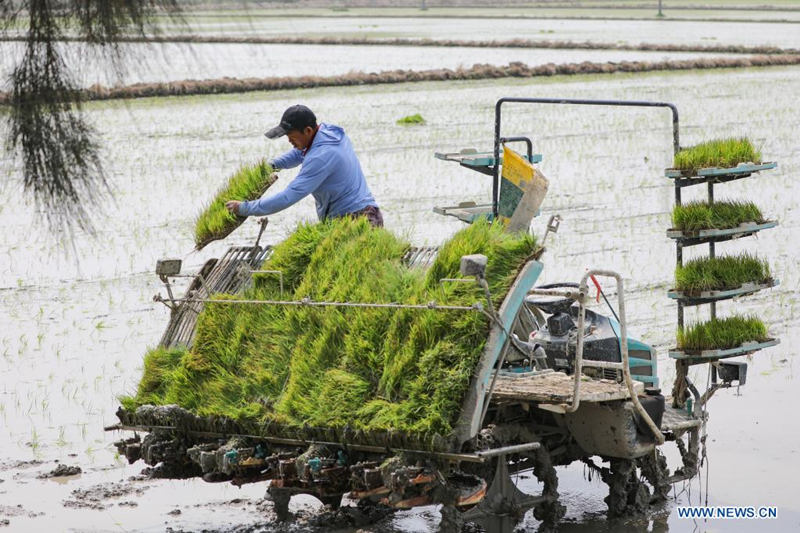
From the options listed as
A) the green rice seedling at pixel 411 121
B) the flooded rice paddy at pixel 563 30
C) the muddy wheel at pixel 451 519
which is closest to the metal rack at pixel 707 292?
the muddy wheel at pixel 451 519

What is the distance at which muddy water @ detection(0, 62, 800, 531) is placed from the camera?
793 cm

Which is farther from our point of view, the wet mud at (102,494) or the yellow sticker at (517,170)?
the yellow sticker at (517,170)

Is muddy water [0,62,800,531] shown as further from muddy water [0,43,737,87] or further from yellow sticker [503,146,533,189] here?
muddy water [0,43,737,87]

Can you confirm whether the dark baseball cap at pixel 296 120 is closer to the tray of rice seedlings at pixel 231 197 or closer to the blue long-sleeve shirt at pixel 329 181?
the blue long-sleeve shirt at pixel 329 181

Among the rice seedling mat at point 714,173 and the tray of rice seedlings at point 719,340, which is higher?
the rice seedling mat at point 714,173

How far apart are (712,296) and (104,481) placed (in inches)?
149

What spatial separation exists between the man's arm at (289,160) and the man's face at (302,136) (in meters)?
0.26

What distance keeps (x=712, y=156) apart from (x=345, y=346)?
109 inches

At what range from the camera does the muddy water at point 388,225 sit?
7.93m

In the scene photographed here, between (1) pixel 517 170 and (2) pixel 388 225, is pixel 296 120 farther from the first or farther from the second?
(2) pixel 388 225

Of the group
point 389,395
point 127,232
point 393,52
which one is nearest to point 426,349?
point 389,395

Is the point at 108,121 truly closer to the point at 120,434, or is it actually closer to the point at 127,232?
the point at 127,232

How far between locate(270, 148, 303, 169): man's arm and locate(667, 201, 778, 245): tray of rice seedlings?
2.28 meters

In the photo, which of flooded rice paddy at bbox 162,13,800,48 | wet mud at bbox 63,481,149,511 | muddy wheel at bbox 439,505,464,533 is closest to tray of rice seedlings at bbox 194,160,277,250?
wet mud at bbox 63,481,149,511
